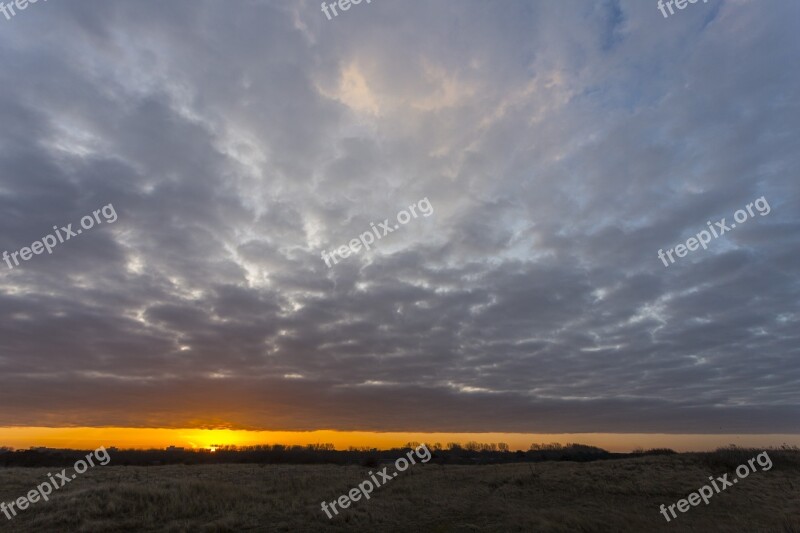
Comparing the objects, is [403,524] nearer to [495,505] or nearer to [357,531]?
[357,531]

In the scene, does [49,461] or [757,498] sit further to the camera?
[49,461]

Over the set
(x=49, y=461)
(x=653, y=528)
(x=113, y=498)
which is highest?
(x=49, y=461)

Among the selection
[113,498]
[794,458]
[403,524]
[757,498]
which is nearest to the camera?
[403,524]

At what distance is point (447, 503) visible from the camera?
34.1 metres

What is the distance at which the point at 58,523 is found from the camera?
2738cm

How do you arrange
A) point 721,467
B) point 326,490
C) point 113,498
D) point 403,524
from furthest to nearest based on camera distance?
1. point 721,467
2. point 326,490
3. point 113,498
4. point 403,524

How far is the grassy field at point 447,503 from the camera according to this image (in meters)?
27.5

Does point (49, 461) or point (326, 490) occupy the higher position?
point (49, 461)

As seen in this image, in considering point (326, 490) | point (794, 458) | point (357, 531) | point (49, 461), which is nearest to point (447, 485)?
point (326, 490)

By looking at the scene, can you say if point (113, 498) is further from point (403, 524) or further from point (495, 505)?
point (495, 505)

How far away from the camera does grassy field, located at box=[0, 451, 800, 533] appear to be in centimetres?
2752

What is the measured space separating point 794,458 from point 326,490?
52.1 meters

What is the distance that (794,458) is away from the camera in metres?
Answer: 54.0

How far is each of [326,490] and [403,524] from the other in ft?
49.8
